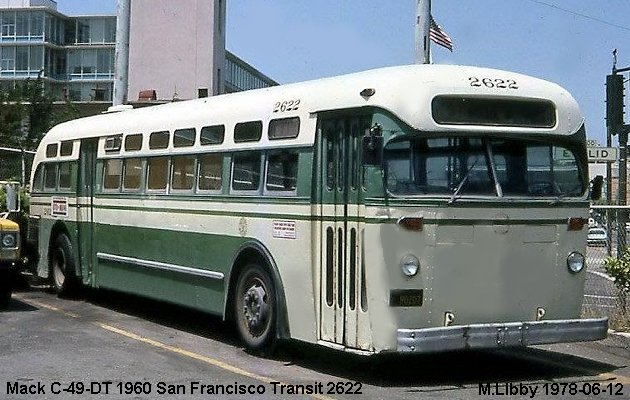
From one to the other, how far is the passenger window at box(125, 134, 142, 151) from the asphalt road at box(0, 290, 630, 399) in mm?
2353

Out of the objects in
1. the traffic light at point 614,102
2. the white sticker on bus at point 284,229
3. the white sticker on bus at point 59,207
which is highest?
the traffic light at point 614,102

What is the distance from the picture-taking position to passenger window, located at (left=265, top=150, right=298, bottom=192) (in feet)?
35.1

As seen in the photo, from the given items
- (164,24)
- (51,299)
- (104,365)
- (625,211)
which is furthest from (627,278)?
(164,24)

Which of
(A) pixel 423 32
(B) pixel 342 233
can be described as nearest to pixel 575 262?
(B) pixel 342 233

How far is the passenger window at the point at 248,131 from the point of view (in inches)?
449

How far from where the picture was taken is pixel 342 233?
993cm

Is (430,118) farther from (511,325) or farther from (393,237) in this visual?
(511,325)

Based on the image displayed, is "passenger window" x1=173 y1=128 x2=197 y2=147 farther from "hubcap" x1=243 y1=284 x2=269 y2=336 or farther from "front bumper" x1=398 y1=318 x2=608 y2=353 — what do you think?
"front bumper" x1=398 y1=318 x2=608 y2=353

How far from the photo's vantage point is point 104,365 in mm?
10531

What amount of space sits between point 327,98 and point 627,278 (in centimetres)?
461

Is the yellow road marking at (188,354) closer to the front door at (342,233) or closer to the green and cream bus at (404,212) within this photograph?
the green and cream bus at (404,212)

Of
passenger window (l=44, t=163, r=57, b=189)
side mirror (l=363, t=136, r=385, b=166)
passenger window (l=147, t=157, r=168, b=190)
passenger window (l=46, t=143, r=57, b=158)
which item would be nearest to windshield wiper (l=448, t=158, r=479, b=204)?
side mirror (l=363, t=136, r=385, b=166)

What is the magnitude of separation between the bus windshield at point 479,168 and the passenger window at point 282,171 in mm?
1441

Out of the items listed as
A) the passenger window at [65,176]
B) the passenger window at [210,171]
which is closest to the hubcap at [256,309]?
the passenger window at [210,171]
